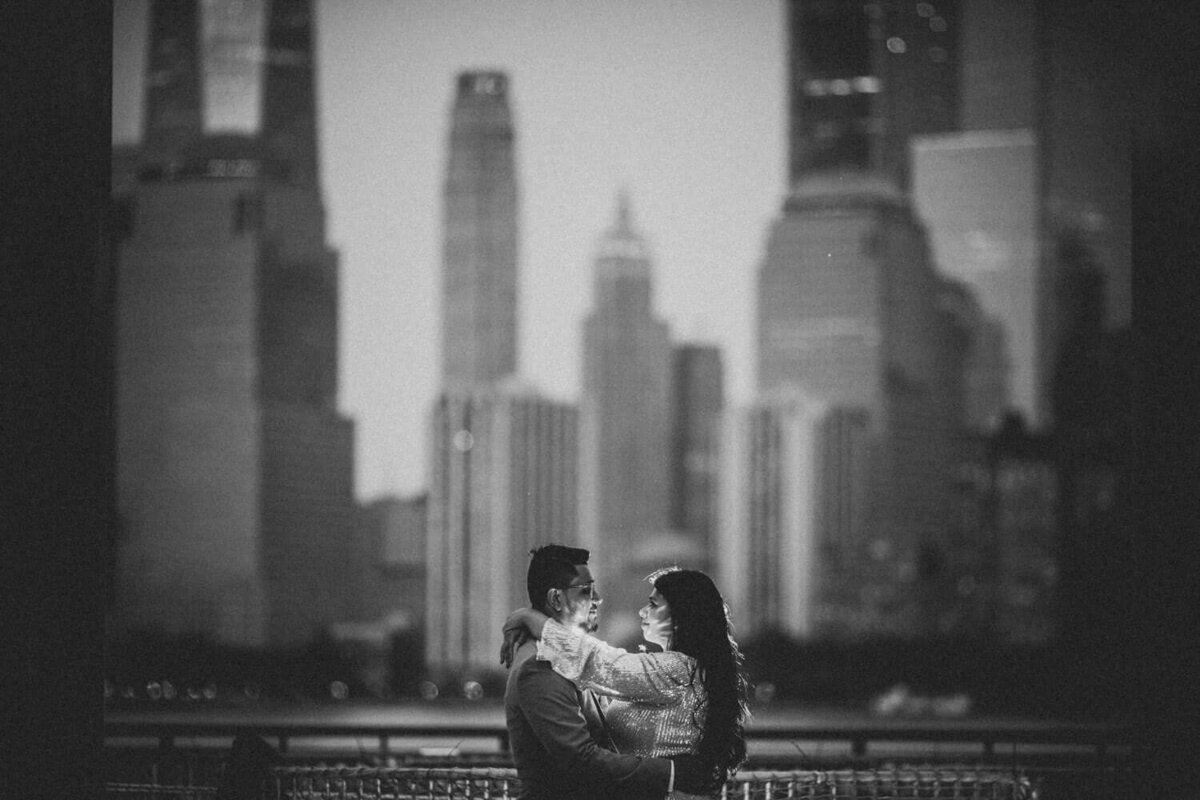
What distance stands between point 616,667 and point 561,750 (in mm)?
223

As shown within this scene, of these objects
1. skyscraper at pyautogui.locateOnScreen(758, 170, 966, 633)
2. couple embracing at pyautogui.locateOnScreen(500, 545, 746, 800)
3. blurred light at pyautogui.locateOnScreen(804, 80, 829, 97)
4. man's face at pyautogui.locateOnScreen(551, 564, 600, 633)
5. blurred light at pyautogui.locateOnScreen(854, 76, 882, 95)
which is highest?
blurred light at pyautogui.locateOnScreen(854, 76, 882, 95)

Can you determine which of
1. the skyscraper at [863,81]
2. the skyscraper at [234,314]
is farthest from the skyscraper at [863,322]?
the skyscraper at [234,314]

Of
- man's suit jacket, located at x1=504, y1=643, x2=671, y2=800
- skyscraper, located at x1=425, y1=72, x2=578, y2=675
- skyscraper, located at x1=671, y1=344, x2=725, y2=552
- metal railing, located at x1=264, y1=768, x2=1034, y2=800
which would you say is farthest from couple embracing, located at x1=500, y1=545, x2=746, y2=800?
skyscraper, located at x1=671, y1=344, x2=725, y2=552

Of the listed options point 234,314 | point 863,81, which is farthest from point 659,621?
point 863,81

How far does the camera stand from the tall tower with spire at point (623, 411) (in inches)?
4739

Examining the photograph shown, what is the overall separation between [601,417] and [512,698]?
12364 cm

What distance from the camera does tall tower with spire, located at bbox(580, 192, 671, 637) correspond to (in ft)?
395

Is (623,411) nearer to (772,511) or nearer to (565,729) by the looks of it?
(772,511)

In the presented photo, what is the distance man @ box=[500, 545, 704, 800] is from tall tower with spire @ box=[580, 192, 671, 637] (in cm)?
11043

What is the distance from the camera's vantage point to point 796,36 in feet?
443

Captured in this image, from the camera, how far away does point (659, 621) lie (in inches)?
170

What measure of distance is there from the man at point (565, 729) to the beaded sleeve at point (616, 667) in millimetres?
44

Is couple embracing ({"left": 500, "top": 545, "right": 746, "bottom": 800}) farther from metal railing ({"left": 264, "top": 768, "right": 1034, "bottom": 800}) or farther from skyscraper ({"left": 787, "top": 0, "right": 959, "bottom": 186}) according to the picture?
skyscraper ({"left": 787, "top": 0, "right": 959, "bottom": 186})

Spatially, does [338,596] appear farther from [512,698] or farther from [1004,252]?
[512,698]
